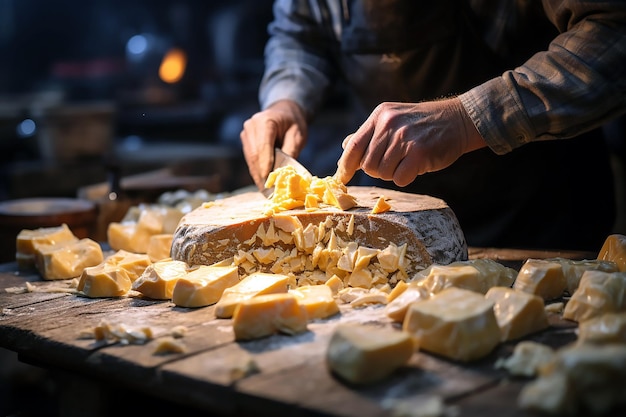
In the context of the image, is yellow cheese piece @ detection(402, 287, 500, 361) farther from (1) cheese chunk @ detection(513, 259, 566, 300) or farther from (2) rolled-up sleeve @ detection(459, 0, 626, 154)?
(2) rolled-up sleeve @ detection(459, 0, 626, 154)

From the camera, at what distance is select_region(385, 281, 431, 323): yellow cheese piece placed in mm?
1874

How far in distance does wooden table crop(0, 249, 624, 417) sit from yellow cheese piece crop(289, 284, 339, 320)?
0.09 feet

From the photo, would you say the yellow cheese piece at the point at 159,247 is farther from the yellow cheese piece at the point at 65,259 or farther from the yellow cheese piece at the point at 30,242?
the yellow cheese piece at the point at 30,242

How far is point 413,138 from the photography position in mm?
2279

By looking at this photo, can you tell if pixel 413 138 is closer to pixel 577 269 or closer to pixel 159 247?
pixel 577 269

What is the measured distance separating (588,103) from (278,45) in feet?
5.74

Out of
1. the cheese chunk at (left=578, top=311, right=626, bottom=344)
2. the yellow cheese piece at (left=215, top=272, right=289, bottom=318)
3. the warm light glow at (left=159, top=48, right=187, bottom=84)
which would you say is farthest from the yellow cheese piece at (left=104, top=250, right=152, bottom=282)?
the warm light glow at (left=159, top=48, right=187, bottom=84)

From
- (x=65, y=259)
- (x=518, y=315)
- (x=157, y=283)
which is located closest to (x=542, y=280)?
(x=518, y=315)

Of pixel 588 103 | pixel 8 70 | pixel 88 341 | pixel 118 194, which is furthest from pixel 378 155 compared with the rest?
pixel 8 70

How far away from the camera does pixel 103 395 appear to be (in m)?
1.82

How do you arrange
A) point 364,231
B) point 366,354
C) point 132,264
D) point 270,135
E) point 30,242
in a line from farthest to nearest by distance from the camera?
point 270,135, point 30,242, point 132,264, point 364,231, point 366,354

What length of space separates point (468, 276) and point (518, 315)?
255 millimetres

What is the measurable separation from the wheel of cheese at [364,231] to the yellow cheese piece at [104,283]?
0.69 feet

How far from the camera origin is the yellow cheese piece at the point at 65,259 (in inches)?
101
